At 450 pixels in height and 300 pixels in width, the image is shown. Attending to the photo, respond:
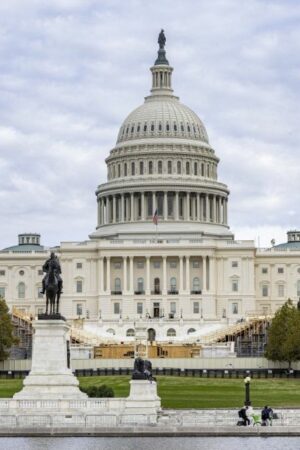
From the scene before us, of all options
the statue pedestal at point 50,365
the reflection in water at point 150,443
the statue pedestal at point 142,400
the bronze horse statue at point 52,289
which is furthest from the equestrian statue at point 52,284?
the reflection in water at point 150,443

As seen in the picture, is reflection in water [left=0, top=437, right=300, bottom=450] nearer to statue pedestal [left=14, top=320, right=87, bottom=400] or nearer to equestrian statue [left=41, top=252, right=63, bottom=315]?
statue pedestal [left=14, top=320, right=87, bottom=400]

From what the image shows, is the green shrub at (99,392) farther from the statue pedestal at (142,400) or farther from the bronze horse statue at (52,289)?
the statue pedestal at (142,400)

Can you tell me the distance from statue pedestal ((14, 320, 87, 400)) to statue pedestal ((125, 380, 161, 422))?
4.32 meters

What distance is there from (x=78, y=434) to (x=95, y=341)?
351ft

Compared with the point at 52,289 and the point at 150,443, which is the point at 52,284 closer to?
the point at 52,289

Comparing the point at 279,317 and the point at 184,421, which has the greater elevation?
the point at 279,317

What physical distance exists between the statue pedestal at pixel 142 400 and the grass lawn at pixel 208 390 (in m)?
12.4

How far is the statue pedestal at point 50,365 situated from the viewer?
313 feet

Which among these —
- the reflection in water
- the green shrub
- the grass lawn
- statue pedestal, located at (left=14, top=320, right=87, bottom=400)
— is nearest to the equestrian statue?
statue pedestal, located at (left=14, top=320, right=87, bottom=400)

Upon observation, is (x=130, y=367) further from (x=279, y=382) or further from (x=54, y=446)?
(x=54, y=446)

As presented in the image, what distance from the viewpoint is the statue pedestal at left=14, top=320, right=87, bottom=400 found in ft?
313

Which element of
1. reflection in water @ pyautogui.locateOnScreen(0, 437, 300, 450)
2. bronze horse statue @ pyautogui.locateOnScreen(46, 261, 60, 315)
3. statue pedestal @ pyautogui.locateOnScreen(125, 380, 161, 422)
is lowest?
reflection in water @ pyautogui.locateOnScreen(0, 437, 300, 450)

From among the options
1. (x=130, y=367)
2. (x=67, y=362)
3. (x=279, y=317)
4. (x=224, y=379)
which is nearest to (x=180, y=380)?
(x=224, y=379)

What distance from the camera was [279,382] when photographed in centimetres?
14075
